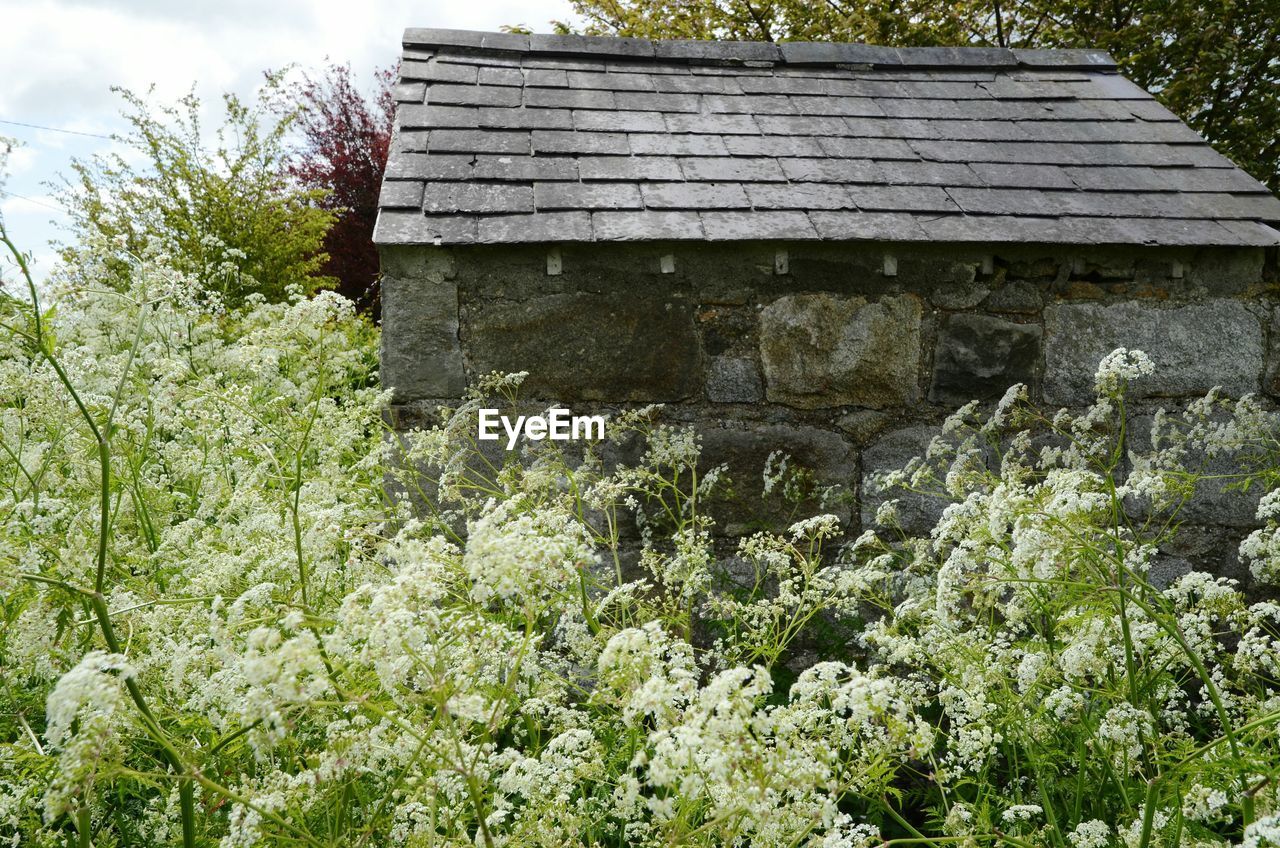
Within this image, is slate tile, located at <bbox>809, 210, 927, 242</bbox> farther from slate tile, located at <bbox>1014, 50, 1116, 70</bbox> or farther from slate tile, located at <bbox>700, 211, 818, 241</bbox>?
slate tile, located at <bbox>1014, 50, 1116, 70</bbox>

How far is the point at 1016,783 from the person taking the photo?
6.97ft

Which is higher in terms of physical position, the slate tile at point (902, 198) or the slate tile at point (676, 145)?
the slate tile at point (676, 145)

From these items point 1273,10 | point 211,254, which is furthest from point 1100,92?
point 211,254

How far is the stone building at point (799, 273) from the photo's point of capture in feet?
11.1

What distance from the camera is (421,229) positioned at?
127 inches

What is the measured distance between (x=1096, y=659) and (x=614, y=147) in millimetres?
2828

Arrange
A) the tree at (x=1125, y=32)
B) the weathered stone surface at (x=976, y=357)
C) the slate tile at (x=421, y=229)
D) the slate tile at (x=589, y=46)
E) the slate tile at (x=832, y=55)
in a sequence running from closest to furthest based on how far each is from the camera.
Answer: the slate tile at (x=421, y=229), the weathered stone surface at (x=976, y=357), the slate tile at (x=589, y=46), the slate tile at (x=832, y=55), the tree at (x=1125, y=32)

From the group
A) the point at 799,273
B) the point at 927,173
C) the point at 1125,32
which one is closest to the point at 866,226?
the point at 799,273

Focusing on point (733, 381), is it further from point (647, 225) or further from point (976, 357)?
point (976, 357)

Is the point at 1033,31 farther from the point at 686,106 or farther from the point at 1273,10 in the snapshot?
the point at 686,106

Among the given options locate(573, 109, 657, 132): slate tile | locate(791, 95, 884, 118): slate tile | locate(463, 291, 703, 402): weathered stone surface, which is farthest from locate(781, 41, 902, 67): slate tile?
locate(463, 291, 703, 402): weathered stone surface

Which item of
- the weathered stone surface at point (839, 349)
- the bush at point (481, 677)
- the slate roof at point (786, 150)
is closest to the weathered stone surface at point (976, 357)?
the weathered stone surface at point (839, 349)

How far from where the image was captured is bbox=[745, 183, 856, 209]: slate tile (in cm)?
354

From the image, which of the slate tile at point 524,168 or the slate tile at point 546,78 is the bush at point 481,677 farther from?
the slate tile at point 546,78
